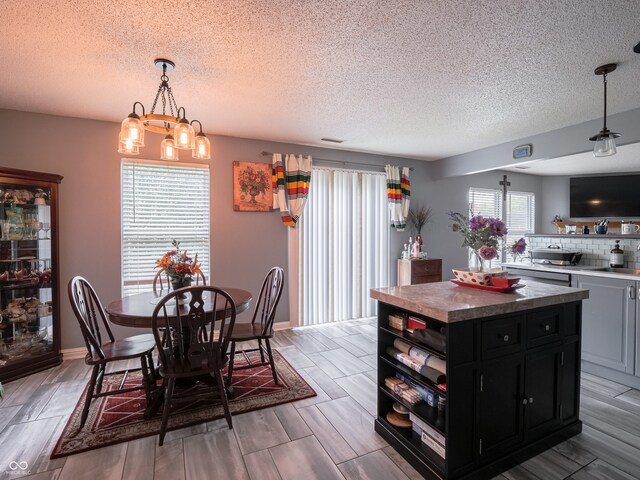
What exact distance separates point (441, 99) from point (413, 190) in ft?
8.03

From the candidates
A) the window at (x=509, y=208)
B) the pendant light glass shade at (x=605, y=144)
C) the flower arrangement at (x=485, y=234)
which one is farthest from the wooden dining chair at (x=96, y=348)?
the window at (x=509, y=208)

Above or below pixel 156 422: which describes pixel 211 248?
above

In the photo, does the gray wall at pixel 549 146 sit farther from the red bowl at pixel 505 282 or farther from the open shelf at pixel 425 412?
the open shelf at pixel 425 412

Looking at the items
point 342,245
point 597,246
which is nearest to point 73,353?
point 342,245

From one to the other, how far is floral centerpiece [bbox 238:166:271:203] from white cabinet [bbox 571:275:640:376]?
11.4 feet

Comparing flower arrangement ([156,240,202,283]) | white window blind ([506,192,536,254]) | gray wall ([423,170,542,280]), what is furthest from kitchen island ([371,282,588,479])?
white window blind ([506,192,536,254])

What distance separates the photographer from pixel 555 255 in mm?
3477

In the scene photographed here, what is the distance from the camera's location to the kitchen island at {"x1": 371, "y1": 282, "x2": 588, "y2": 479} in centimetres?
163

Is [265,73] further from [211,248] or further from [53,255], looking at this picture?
[53,255]

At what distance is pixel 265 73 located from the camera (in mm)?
2344

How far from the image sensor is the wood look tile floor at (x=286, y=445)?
1747 millimetres

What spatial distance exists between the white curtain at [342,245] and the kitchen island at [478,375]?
238cm

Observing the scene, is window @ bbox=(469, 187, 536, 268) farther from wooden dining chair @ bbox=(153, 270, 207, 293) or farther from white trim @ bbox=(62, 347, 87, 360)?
white trim @ bbox=(62, 347, 87, 360)

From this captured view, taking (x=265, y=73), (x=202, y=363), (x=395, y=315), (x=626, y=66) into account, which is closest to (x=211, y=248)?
(x=202, y=363)
